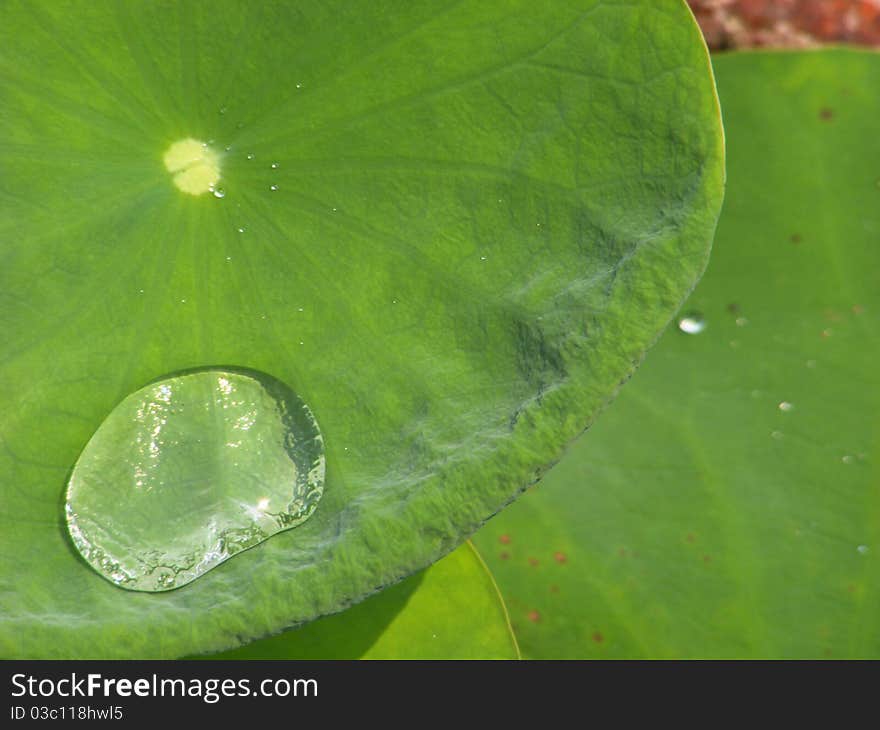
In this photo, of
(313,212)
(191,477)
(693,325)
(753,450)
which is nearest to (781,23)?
(693,325)

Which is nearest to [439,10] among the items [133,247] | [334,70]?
[334,70]

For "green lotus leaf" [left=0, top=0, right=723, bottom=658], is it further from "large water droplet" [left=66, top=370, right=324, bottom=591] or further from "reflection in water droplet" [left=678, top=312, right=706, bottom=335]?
"reflection in water droplet" [left=678, top=312, right=706, bottom=335]

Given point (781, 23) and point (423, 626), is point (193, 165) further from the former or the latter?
point (781, 23)

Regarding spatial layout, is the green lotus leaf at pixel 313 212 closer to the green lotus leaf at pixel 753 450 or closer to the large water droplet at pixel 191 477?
the large water droplet at pixel 191 477

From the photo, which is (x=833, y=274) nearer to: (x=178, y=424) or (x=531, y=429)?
(x=531, y=429)

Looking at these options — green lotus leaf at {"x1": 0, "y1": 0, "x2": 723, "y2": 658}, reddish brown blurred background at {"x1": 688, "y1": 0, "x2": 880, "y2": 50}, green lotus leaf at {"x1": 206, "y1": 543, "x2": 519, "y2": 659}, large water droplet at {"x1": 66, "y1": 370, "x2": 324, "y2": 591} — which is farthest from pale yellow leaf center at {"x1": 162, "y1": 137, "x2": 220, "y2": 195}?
reddish brown blurred background at {"x1": 688, "y1": 0, "x2": 880, "y2": 50}

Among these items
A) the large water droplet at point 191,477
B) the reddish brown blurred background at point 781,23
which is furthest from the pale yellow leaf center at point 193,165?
the reddish brown blurred background at point 781,23
